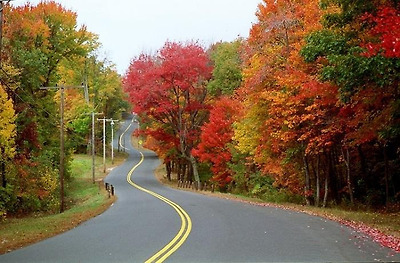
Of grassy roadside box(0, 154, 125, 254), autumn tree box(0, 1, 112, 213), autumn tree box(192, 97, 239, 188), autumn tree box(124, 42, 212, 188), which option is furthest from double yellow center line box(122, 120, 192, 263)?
autumn tree box(124, 42, 212, 188)

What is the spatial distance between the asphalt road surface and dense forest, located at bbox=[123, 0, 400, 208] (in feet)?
13.9

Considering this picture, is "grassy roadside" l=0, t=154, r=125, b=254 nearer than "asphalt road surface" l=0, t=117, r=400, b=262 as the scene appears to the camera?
No

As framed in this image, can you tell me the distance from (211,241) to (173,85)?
101 feet

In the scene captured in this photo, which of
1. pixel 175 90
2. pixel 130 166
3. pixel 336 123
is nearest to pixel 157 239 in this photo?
pixel 336 123

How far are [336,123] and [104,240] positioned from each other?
1209 cm

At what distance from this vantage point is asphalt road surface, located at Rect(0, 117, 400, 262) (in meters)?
10.1

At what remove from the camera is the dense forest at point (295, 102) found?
13.8m

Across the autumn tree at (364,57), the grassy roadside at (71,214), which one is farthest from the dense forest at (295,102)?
the grassy roadside at (71,214)

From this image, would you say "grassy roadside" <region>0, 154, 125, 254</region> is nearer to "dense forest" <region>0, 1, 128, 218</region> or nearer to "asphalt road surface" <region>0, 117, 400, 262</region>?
"asphalt road surface" <region>0, 117, 400, 262</region>

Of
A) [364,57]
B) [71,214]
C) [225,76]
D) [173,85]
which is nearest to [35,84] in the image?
[173,85]

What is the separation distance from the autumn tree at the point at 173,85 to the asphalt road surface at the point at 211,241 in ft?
76.9

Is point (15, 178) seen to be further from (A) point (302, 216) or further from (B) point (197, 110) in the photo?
(B) point (197, 110)

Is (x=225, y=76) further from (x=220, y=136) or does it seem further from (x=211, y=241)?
(x=211, y=241)

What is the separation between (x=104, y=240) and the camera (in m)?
13.3
